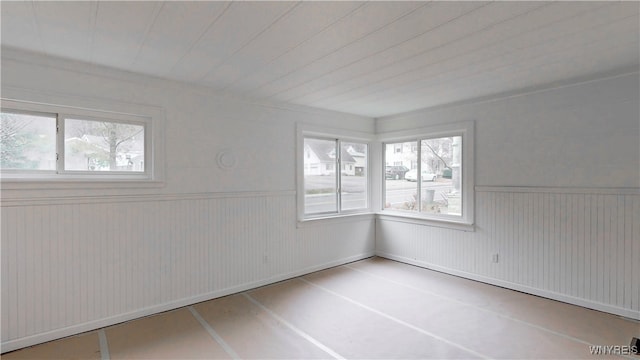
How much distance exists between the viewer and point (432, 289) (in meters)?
3.79

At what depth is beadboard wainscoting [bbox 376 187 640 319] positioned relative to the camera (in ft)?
9.99

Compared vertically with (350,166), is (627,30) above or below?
above

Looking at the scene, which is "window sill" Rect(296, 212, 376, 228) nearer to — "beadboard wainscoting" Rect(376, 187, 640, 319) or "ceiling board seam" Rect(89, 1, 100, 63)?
"beadboard wainscoting" Rect(376, 187, 640, 319)

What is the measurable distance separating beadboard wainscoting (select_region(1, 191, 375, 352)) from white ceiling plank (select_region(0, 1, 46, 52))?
1.21 meters

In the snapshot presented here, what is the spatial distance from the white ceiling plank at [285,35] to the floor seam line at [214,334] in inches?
93.2

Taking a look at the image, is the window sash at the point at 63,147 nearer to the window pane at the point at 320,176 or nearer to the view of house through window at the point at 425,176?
the window pane at the point at 320,176

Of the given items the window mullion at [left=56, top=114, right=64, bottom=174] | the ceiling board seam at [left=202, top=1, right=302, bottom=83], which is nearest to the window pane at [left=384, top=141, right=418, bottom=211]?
the ceiling board seam at [left=202, top=1, right=302, bottom=83]

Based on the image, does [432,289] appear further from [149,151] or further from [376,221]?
[149,151]

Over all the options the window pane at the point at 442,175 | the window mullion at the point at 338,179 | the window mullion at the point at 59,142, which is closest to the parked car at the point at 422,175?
the window pane at the point at 442,175

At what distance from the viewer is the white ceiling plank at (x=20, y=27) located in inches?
71.2

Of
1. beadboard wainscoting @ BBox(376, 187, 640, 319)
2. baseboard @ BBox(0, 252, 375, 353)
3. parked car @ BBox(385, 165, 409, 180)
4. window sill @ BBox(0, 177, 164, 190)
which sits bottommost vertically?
baseboard @ BBox(0, 252, 375, 353)

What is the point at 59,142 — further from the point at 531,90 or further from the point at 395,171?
the point at 531,90

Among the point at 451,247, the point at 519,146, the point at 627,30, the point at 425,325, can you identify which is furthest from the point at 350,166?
the point at 627,30

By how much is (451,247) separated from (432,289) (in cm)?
81
